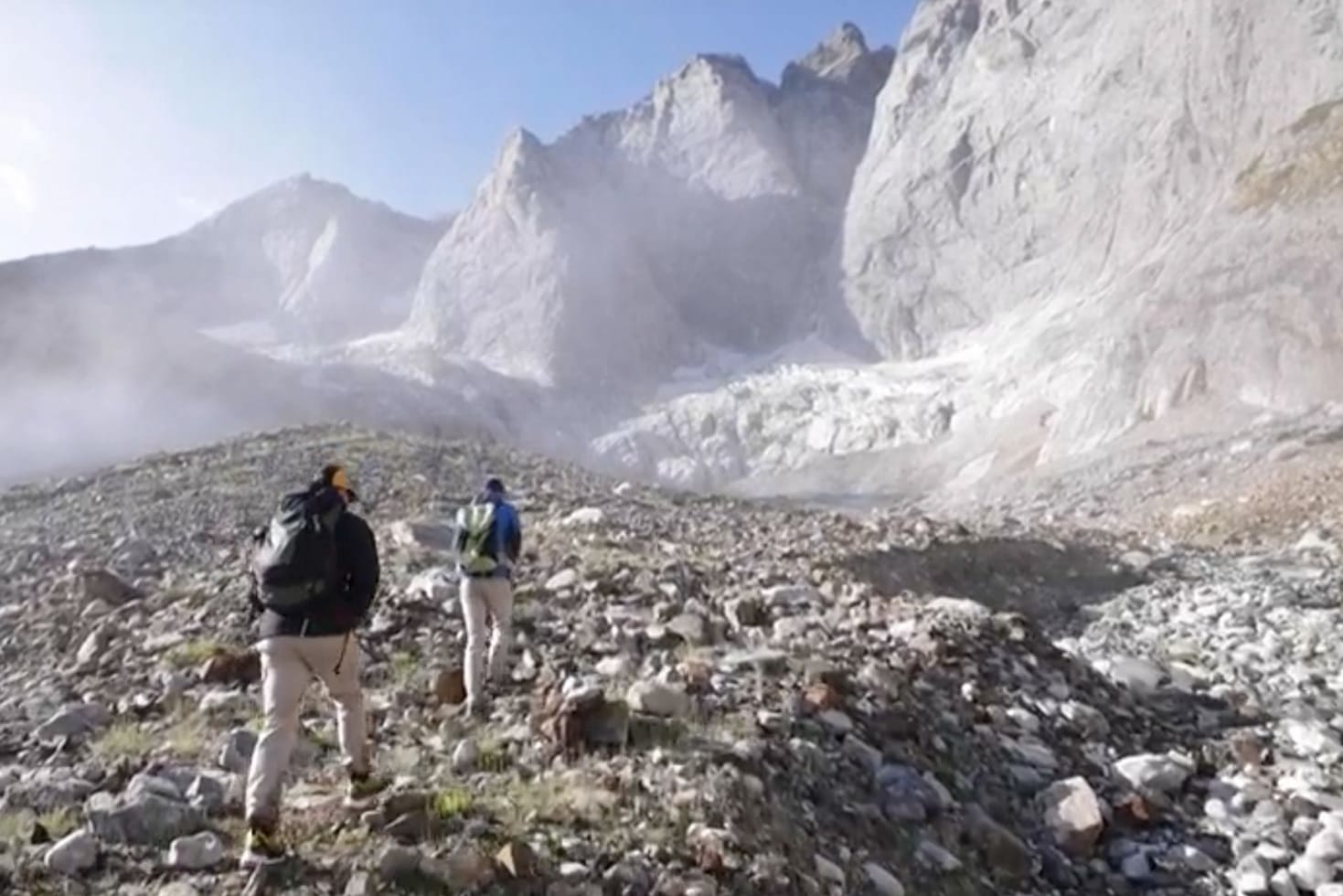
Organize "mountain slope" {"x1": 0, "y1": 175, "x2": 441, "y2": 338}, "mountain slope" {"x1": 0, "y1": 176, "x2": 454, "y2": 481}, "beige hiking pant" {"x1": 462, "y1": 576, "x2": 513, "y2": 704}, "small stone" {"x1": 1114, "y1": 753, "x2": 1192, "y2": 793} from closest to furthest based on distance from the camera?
"small stone" {"x1": 1114, "y1": 753, "x2": 1192, "y2": 793}, "beige hiking pant" {"x1": 462, "y1": 576, "x2": 513, "y2": 704}, "mountain slope" {"x1": 0, "y1": 176, "x2": 454, "y2": 481}, "mountain slope" {"x1": 0, "y1": 175, "x2": 441, "y2": 338}

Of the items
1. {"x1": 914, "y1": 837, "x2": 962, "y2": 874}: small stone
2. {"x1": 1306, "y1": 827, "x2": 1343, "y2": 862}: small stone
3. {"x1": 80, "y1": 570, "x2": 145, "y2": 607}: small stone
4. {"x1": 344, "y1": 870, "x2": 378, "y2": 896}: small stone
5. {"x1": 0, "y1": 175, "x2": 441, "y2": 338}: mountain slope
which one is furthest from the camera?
{"x1": 0, "y1": 175, "x2": 441, "y2": 338}: mountain slope

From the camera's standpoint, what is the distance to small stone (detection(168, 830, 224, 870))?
5.91 metres

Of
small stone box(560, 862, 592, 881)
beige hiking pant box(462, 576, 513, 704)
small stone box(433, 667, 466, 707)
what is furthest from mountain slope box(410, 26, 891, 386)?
small stone box(560, 862, 592, 881)

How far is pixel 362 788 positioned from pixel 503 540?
3177 mm

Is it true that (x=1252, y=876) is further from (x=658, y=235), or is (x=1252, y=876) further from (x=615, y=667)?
(x=658, y=235)

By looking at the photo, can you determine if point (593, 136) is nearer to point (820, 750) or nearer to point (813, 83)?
point (813, 83)

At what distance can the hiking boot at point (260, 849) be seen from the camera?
5.77 meters

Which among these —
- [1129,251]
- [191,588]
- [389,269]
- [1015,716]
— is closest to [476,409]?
[1129,251]

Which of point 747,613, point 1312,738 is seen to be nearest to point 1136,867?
point 1312,738

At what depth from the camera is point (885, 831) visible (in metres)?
7.27

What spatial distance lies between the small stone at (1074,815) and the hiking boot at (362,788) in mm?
4618

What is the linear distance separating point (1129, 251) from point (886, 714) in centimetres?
6698

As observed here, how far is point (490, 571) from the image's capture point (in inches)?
374

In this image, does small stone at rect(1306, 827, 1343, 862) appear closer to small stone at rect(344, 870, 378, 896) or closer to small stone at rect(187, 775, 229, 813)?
small stone at rect(344, 870, 378, 896)
